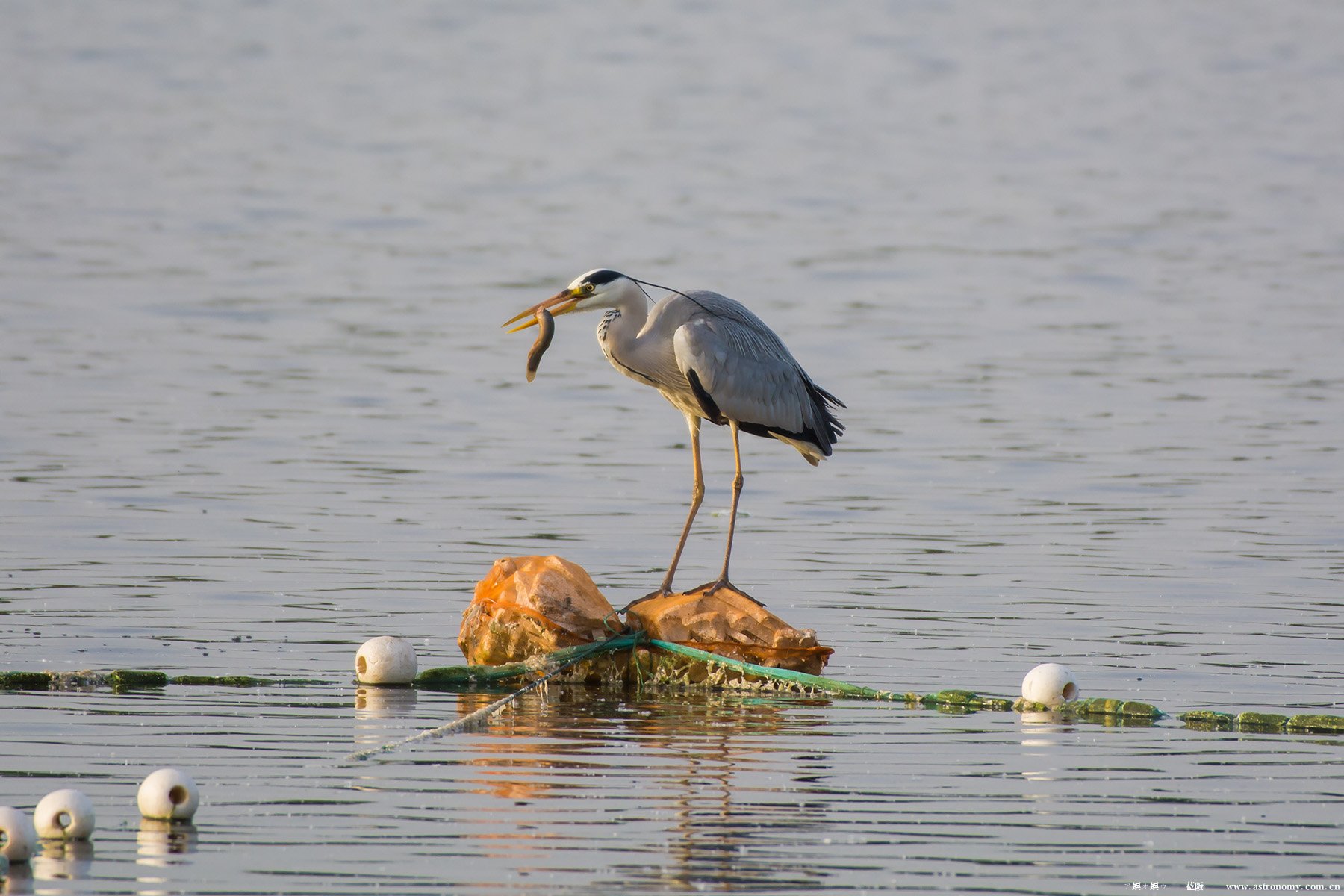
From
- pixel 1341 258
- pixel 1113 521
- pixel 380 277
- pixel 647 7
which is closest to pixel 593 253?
pixel 380 277

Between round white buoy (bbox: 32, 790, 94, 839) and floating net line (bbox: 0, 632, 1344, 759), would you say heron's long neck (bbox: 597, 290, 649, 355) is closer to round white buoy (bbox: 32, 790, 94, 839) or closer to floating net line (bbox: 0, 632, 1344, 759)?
floating net line (bbox: 0, 632, 1344, 759)

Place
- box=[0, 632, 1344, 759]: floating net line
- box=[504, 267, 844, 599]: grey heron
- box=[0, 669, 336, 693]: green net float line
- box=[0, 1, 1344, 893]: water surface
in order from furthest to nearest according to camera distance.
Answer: box=[504, 267, 844, 599]: grey heron < box=[0, 669, 336, 693]: green net float line < box=[0, 632, 1344, 759]: floating net line < box=[0, 1, 1344, 893]: water surface

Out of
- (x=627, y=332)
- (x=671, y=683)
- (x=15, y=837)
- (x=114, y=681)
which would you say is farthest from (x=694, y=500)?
(x=15, y=837)

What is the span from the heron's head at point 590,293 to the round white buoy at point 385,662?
197 cm

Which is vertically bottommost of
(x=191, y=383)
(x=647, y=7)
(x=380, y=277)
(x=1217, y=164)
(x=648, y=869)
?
(x=648, y=869)

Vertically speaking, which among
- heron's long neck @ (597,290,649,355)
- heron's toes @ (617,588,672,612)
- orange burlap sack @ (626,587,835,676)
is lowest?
orange burlap sack @ (626,587,835,676)

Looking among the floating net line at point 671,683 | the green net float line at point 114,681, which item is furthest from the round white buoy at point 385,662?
the green net float line at point 114,681

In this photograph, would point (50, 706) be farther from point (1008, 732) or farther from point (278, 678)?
point (1008, 732)

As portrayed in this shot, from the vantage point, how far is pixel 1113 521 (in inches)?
639

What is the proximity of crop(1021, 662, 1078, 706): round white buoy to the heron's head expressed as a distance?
3115 millimetres

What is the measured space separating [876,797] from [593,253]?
25.1m

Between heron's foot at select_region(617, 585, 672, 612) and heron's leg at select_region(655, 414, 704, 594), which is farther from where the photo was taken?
heron's leg at select_region(655, 414, 704, 594)

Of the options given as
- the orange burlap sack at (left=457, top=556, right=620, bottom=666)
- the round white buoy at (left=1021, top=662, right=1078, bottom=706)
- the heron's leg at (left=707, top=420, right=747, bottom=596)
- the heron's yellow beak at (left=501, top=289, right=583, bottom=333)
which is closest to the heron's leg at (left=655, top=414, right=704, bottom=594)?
the heron's leg at (left=707, top=420, right=747, bottom=596)

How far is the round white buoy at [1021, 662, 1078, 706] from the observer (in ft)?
34.2
